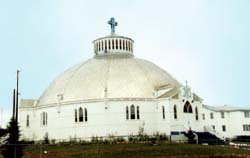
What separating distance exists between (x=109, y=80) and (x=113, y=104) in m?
3.90

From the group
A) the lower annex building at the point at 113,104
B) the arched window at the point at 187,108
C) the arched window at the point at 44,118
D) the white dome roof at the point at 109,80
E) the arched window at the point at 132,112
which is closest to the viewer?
the lower annex building at the point at 113,104

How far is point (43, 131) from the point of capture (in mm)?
66500

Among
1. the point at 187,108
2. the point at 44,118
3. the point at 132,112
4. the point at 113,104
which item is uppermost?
the point at 113,104

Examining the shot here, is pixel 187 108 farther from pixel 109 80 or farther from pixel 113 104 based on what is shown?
pixel 109 80

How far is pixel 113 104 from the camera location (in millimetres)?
61125

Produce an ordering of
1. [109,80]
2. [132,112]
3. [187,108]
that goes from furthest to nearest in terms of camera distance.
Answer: [109,80]
[187,108]
[132,112]

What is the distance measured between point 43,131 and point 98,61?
12927mm

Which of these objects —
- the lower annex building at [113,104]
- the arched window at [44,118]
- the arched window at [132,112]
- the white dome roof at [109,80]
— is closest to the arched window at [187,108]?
the lower annex building at [113,104]

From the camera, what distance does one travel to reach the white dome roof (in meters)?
62.3

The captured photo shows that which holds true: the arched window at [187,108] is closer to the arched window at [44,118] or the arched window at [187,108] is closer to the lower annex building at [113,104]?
the lower annex building at [113,104]

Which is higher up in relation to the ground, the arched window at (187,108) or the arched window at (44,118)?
the arched window at (187,108)

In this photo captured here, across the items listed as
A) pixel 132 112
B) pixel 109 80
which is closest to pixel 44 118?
pixel 109 80

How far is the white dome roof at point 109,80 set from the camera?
6231 cm

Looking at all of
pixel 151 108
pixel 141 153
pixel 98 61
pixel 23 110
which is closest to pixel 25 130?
pixel 23 110
